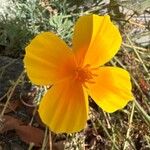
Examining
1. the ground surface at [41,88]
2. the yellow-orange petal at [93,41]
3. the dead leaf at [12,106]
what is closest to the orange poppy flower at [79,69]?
the yellow-orange petal at [93,41]

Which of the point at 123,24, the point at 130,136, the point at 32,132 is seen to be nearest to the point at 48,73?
the point at 32,132

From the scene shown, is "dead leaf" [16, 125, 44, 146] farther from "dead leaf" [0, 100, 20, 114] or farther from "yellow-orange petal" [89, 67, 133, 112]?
"yellow-orange petal" [89, 67, 133, 112]

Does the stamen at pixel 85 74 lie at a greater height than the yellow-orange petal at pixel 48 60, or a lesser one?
lesser

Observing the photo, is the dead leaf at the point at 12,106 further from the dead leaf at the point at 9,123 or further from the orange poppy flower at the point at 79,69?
the orange poppy flower at the point at 79,69

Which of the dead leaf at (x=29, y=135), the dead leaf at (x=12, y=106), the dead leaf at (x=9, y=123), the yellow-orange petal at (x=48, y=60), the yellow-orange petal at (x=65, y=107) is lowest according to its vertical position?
the dead leaf at (x=29, y=135)

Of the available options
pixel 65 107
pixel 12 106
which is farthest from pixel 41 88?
pixel 65 107

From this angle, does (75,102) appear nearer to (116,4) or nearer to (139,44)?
(116,4)

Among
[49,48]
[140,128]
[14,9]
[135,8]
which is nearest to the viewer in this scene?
[49,48]
